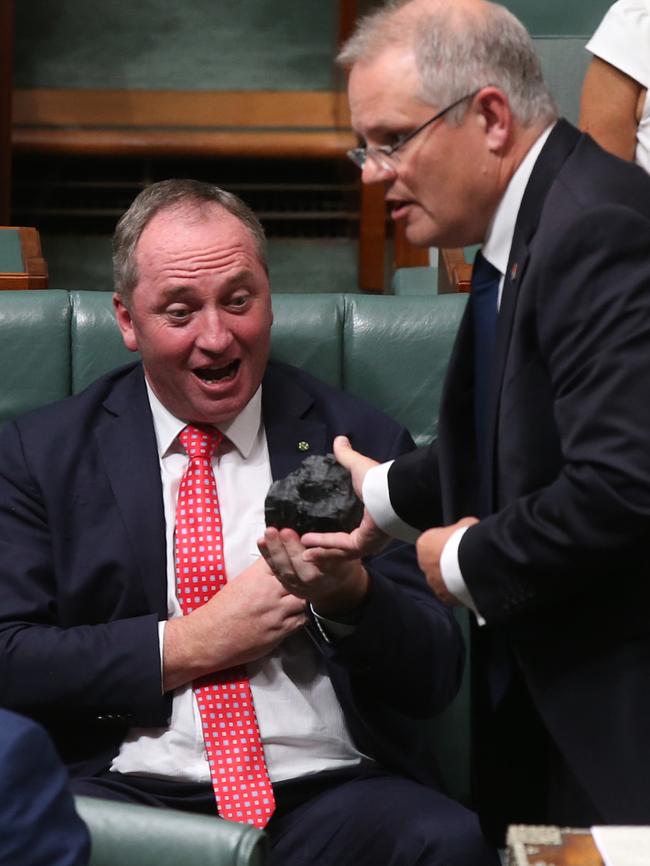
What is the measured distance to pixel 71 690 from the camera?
1.90 m

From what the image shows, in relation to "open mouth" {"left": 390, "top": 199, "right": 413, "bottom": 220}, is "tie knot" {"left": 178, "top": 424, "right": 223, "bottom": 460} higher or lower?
lower

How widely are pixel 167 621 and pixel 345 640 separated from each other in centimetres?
26

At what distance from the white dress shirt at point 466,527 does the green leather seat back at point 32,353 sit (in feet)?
2.55

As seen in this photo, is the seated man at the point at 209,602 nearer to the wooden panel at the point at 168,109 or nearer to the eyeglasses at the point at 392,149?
the eyeglasses at the point at 392,149

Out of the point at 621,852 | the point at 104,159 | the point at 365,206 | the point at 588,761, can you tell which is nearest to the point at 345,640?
the point at 588,761

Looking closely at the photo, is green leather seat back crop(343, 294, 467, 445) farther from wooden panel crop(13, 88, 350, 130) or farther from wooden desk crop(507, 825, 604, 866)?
wooden panel crop(13, 88, 350, 130)

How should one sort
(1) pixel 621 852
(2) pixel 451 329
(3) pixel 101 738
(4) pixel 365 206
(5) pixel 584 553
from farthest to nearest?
1. (4) pixel 365 206
2. (2) pixel 451 329
3. (3) pixel 101 738
4. (5) pixel 584 553
5. (1) pixel 621 852

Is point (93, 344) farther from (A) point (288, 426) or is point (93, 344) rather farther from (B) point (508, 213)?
(B) point (508, 213)

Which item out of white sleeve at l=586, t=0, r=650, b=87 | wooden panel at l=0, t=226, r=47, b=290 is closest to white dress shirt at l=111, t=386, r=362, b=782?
wooden panel at l=0, t=226, r=47, b=290

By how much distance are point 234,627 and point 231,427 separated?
32 cm

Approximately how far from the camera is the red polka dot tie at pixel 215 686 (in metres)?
1.85

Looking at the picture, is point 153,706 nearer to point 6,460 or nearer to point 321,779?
point 321,779

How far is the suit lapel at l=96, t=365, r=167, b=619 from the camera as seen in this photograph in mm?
1967

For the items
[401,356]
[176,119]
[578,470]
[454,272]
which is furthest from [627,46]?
[176,119]
